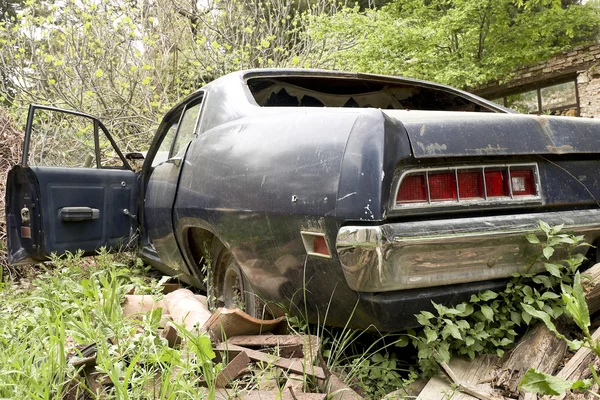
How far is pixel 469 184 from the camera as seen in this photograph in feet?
6.37

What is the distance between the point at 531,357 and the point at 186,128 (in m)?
2.36

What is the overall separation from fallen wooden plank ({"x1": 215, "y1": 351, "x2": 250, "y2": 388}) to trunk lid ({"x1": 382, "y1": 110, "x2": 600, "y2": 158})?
38.7 inches

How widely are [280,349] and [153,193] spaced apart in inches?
72.3

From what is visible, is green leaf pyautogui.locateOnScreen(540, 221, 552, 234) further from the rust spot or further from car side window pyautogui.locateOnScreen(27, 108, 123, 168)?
car side window pyautogui.locateOnScreen(27, 108, 123, 168)

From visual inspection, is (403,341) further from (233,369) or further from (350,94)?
(350,94)

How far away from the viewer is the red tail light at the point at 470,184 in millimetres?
1926

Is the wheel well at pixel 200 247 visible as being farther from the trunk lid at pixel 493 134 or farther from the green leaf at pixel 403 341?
the trunk lid at pixel 493 134

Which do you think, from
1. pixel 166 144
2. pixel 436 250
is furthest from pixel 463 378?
pixel 166 144

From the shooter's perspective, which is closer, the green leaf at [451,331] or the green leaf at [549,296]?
the green leaf at [451,331]

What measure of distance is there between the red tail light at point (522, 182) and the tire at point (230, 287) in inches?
47.4

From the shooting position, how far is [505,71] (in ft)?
41.8

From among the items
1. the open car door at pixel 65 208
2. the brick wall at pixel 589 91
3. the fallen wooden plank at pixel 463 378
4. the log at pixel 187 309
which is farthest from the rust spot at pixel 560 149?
the brick wall at pixel 589 91

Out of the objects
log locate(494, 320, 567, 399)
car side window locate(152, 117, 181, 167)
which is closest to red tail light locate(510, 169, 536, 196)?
log locate(494, 320, 567, 399)

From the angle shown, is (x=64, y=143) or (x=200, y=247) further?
(x=64, y=143)
